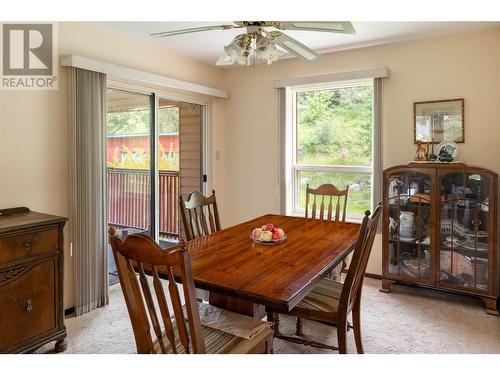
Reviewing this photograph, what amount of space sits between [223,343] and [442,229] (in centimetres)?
237

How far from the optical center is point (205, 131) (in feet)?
14.5

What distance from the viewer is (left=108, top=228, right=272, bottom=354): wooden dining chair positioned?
126 cm

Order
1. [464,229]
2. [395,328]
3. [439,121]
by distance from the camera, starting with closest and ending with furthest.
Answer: [395,328] → [464,229] → [439,121]

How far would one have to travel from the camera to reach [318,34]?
325 centimetres

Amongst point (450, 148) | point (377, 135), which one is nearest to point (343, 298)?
point (450, 148)

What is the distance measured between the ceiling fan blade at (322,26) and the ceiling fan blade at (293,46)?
52 mm

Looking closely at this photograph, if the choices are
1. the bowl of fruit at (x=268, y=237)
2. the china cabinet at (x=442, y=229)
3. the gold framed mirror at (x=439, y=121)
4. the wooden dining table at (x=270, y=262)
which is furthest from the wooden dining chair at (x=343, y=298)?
the gold framed mirror at (x=439, y=121)

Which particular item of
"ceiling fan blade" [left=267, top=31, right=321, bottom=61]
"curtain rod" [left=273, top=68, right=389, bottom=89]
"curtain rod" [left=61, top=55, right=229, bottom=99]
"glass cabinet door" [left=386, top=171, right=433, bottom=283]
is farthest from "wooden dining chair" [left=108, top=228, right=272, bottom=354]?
"curtain rod" [left=273, top=68, right=389, bottom=89]

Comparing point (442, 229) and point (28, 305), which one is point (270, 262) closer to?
point (28, 305)

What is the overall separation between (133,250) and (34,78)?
2.03m

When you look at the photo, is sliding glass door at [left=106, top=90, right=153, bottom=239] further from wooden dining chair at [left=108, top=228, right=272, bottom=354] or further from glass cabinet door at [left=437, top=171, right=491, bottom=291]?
glass cabinet door at [left=437, top=171, right=491, bottom=291]

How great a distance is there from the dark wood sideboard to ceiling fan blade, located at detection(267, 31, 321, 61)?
176 cm
